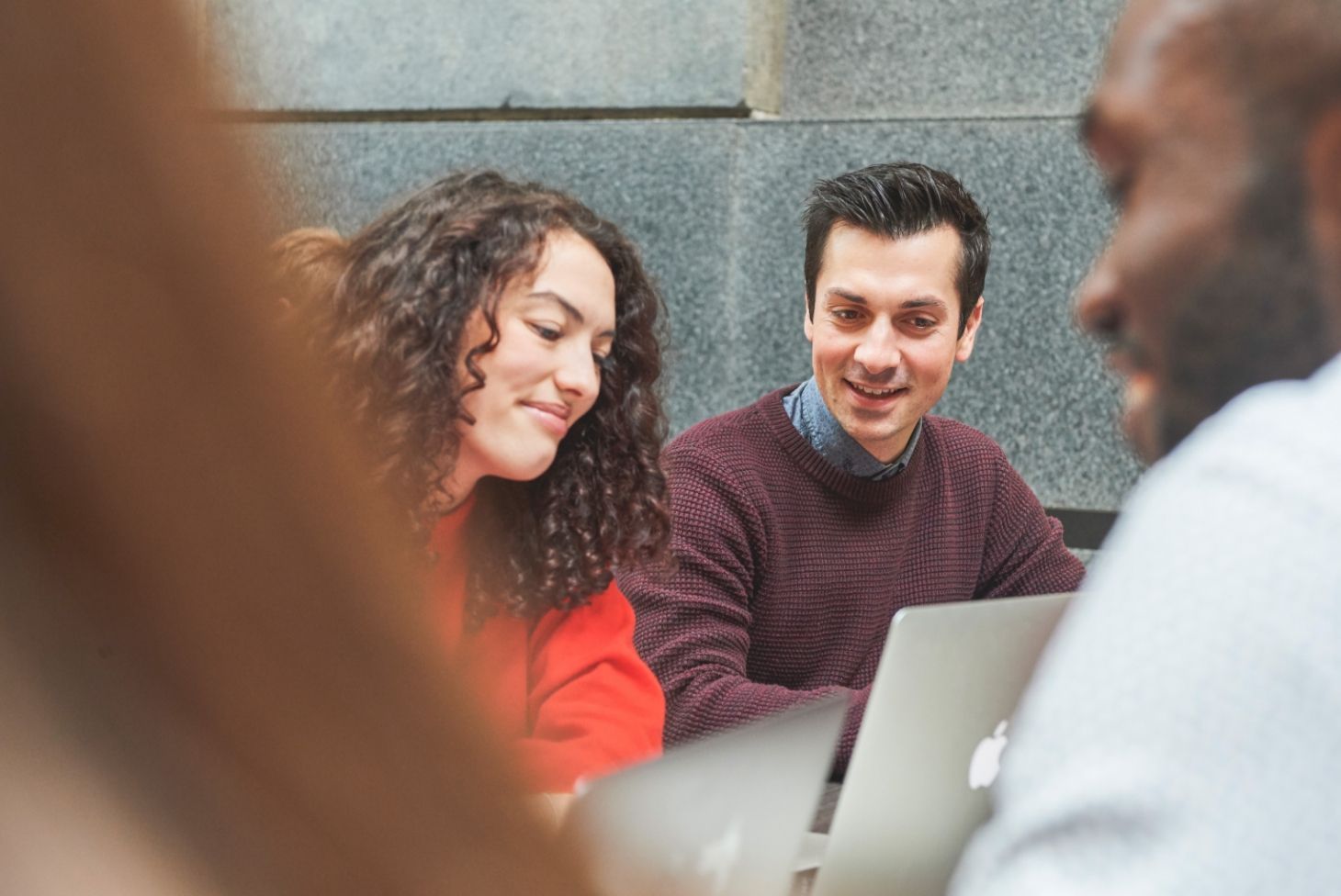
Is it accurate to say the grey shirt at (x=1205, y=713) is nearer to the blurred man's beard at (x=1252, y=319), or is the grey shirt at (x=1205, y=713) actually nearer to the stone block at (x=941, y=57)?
the blurred man's beard at (x=1252, y=319)

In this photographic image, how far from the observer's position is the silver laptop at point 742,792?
608 millimetres

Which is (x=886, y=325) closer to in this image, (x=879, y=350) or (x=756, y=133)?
(x=879, y=350)

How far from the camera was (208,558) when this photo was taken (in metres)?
0.22

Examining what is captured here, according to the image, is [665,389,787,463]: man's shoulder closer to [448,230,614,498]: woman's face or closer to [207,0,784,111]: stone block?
[448,230,614,498]: woman's face

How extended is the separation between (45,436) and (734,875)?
0.55 metres

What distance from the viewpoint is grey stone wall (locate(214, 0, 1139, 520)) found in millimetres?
2977

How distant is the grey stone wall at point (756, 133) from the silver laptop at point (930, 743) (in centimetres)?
192

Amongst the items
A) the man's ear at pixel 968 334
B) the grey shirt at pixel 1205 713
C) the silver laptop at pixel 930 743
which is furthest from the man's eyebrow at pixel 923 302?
the grey shirt at pixel 1205 713

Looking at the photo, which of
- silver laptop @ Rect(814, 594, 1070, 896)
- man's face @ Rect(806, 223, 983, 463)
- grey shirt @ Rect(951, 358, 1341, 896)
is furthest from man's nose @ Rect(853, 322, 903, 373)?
grey shirt @ Rect(951, 358, 1341, 896)

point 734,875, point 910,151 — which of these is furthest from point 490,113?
point 734,875

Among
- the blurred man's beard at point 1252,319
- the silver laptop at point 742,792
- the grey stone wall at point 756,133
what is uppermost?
the grey stone wall at point 756,133

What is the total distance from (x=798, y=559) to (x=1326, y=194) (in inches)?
60.7

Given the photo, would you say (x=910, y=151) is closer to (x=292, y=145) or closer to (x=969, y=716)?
(x=969, y=716)

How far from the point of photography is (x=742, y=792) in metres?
0.80
